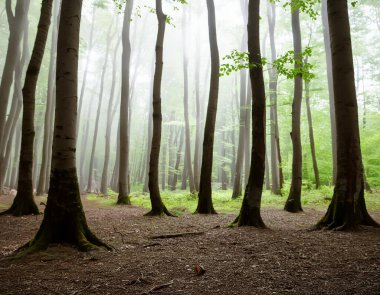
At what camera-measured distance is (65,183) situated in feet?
16.0

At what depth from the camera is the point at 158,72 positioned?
32.9 feet

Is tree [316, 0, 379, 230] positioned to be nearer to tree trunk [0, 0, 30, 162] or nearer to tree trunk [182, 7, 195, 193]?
tree trunk [0, 0, 30, 162]

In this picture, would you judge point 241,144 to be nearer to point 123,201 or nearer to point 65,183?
point 123,201

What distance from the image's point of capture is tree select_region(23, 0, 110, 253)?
4.78 meters

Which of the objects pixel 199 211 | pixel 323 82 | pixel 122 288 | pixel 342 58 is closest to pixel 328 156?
pixel 323 82

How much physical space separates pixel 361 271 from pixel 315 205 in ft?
33.1

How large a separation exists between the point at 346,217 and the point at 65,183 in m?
5.28

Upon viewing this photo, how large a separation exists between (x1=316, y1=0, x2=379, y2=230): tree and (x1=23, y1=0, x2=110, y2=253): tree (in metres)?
4.54

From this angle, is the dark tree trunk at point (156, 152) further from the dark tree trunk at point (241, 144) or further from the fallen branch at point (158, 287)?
the dark tree trunk at point (241, 144)

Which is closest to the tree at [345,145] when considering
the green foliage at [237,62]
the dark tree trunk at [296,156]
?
the green foliage at [237,62]

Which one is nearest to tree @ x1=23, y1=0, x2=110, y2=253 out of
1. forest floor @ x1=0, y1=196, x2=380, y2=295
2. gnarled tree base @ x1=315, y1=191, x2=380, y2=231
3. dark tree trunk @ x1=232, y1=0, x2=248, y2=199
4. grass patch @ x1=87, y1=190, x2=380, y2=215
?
forest floor @ x1=0, y1=196, x2=380, y2=295

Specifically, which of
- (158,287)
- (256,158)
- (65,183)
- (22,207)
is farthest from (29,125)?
(158,287)

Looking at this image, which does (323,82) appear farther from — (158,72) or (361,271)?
(361,271)

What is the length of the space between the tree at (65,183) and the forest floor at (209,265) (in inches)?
10.2
